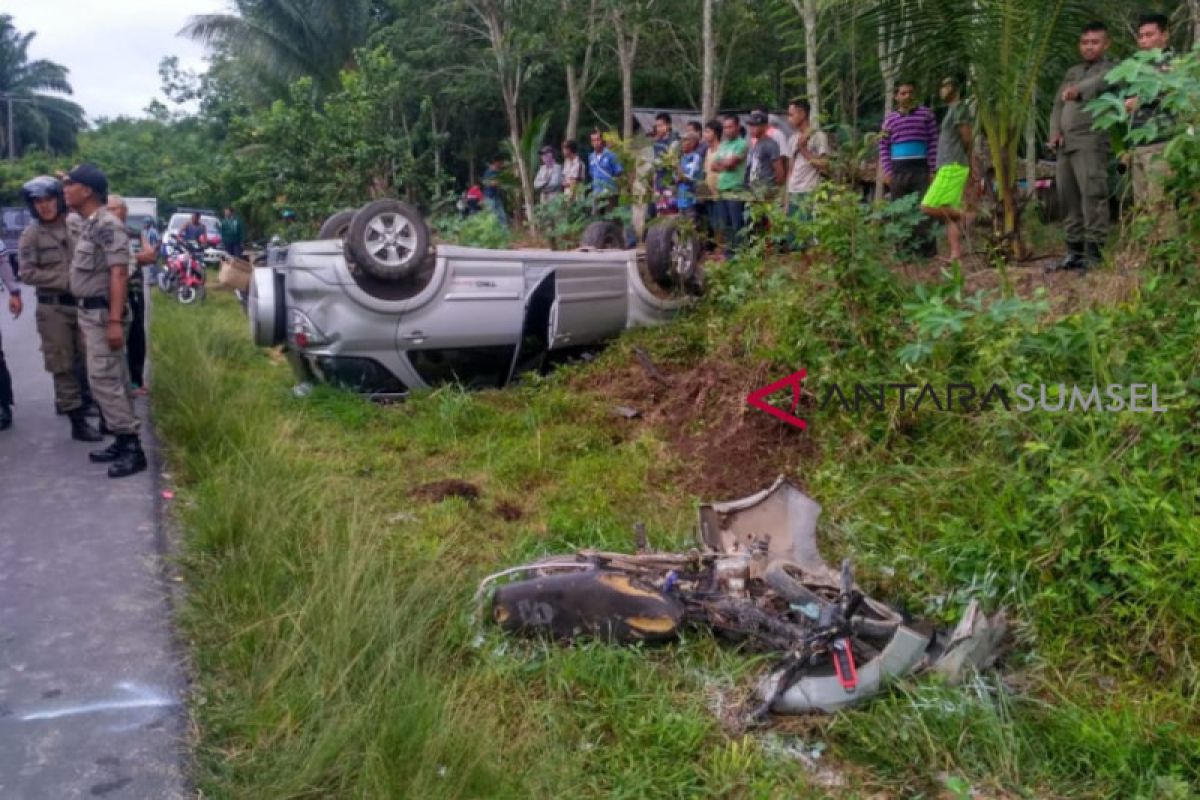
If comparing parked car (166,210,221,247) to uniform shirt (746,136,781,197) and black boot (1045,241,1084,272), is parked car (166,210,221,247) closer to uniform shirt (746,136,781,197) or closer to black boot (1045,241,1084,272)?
uniform shirt (746,136,781,197)

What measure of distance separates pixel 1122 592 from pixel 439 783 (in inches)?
94.8

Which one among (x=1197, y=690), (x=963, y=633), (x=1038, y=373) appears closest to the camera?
(x=1197, y=690)

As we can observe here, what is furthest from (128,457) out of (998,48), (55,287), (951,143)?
(951,143)

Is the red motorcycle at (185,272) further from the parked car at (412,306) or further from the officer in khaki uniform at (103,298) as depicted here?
the officer in khaki uniform at (103,298)

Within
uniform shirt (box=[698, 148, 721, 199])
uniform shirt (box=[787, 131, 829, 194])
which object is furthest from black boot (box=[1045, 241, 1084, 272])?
uniform shirt (box=[698, 148, 721, 199])

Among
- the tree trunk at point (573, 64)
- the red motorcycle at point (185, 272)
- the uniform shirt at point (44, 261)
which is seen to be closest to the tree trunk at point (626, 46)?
the tree trunk at point (573, 64)

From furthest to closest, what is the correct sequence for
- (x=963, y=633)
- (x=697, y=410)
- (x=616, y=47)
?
(x=616, y=47), (x=697, y=410), (x=963, y=633)

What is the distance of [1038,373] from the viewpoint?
4594 millimetres

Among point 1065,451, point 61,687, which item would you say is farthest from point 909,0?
point 61,687

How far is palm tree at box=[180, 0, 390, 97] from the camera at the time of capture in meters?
25.6

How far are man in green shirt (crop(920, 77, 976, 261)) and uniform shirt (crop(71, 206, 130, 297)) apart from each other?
5.13 metres

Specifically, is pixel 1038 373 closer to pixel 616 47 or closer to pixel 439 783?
pixel 439 783

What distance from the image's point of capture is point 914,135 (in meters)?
8.61

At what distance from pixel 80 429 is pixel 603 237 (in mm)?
4562
